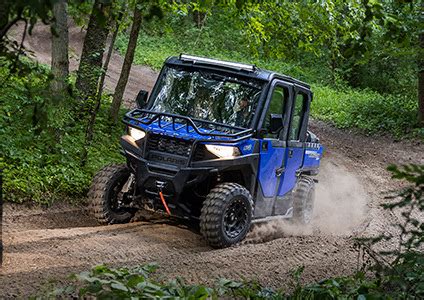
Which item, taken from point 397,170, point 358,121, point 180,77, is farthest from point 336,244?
point 358,121

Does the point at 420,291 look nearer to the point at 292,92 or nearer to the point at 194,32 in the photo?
the point at 292,92

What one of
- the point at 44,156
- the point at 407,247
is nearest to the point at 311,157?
the point at 44,156

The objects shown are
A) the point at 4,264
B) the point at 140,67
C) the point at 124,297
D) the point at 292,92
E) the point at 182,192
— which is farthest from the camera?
the point at 140,67

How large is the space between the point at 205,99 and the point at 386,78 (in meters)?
23.6

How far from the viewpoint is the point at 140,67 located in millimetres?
29344

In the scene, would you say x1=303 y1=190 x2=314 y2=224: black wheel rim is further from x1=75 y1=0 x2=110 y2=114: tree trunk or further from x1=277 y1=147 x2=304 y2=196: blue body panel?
x1=75 y1=0 x2=110 y2=114: tree trunk

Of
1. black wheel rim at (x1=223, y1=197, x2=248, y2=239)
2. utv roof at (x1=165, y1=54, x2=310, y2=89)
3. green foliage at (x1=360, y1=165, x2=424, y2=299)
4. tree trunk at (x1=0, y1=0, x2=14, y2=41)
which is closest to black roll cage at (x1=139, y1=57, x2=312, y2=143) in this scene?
utv roof at (x1=165, y1=54, x2=310, y2=89)

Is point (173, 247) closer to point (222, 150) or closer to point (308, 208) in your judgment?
point (222, 150)

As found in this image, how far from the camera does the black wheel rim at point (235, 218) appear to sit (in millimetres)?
8906

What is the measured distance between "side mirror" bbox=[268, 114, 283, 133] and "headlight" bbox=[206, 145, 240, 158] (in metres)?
0.66

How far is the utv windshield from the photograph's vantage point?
957 cm

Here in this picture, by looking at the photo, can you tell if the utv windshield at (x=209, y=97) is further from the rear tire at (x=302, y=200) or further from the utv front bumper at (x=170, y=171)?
the rear tire at (x=302, y=200)

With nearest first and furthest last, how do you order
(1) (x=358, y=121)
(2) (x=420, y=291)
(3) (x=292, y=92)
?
(2) (x=420, y=291) < (3) (x=292, y=92) < (1) (x=358, y=121)

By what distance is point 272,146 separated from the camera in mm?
9805
